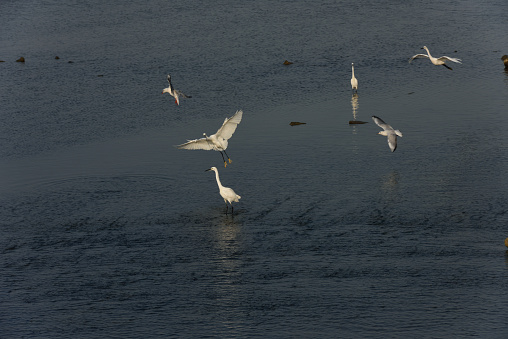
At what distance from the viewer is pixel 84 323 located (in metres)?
16.1

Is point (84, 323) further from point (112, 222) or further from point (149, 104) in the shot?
point (149, 104)

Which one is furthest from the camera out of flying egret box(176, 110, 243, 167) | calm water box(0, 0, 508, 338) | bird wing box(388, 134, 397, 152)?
bird wing box(388, 134, 397, 152)

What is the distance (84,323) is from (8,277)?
330cm

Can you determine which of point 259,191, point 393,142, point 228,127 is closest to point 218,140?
point 228,127

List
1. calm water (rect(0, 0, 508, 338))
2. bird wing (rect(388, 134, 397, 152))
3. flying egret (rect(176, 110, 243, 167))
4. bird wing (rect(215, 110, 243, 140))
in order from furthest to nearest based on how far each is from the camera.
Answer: bird wing (rect(388, 134, 397, 152)) → flying egret (rect(176, 110, 243, 167)) → bird wing (rect(215, 110, 243, 140)) → calm water (rect(0, 0, 508, 338))

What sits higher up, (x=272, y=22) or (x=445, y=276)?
(x=272, y=22)

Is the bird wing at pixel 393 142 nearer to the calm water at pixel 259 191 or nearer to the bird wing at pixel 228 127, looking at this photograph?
the calm water at pixel 259 191

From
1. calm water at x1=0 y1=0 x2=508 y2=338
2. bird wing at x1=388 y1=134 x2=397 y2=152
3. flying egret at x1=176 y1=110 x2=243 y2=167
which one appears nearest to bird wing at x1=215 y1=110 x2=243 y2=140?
flying egret at x1=176 y1=110 x2=243 y2=167

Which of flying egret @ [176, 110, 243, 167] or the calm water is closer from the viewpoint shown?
the calm water

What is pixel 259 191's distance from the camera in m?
23.6

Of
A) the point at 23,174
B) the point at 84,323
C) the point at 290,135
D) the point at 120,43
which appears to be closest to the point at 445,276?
the point at 84,323

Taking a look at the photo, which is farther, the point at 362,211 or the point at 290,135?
the point at 290,135

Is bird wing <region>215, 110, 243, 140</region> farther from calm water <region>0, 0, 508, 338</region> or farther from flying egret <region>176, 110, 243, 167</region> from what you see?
calm water <region>0, 0, 508, 338</region>

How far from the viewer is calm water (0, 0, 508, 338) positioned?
16422 mm
